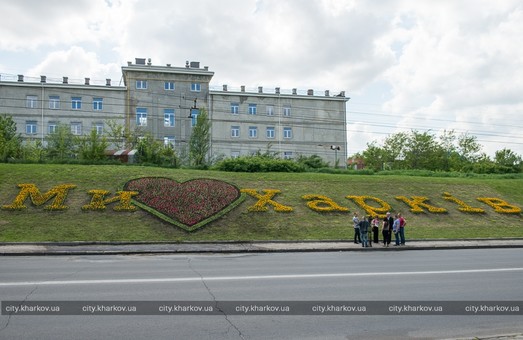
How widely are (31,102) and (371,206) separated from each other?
149 feet

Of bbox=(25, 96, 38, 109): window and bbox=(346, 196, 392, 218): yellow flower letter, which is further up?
bbox=(25, 96, 38, 109): window

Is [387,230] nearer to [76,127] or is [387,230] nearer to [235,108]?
[235,108]

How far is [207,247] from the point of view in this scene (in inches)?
938

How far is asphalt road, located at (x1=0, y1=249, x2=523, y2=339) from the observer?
8.35 meters

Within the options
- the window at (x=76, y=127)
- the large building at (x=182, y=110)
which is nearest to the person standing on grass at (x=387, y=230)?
the large building at (x=182, y=110)

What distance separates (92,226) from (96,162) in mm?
12605

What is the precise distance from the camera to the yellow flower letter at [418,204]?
34.1 m

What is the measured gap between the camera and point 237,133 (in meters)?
65.1

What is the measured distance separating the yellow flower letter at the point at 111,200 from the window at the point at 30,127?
3361 centimetres

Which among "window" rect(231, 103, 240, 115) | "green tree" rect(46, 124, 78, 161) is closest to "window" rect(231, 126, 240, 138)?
"window" rect(231, 103, 240, 115)

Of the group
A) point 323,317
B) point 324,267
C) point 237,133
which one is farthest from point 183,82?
point 323,317

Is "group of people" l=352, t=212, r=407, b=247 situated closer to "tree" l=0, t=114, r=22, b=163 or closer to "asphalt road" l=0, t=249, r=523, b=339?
"asphalt road" l=0, t=249, r=523, b=339

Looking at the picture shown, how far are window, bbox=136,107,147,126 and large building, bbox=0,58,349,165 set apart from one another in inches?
5.1

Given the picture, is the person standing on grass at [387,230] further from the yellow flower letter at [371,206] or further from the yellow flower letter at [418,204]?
the yellow flower letter at [418,204]
